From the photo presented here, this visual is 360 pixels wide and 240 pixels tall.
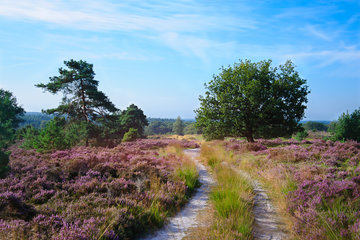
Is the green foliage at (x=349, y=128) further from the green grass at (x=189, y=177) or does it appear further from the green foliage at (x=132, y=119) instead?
the green foliage at (x=132, y=119)

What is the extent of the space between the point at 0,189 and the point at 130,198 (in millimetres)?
3369

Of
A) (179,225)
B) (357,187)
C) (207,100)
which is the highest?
(207,100)

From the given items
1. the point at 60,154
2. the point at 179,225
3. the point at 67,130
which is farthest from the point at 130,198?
the point at 67,130

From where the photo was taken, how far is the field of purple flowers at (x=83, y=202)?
12.4 feet

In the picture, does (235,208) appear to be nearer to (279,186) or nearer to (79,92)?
(279,186)

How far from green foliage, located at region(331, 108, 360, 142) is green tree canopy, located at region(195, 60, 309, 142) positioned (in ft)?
14.6

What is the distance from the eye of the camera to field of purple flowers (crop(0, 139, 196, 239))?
3.79 metres

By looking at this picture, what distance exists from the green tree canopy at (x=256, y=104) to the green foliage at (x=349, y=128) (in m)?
4.45

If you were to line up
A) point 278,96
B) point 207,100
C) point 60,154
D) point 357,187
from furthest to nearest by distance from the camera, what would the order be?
point 207,100 → point 278,96 → point 60,154 → point 357,187

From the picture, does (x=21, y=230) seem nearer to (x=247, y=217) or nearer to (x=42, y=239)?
(x=42, y=239)

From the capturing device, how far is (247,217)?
4.63m

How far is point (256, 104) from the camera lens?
57.6 ft

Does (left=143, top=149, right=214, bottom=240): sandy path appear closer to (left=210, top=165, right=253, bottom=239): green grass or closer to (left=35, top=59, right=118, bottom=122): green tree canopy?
(left=210, top=165, right=253, bottom=239): green grass

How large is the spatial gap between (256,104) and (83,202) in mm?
15796
